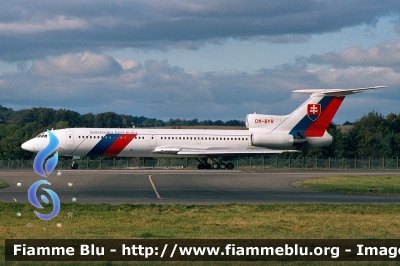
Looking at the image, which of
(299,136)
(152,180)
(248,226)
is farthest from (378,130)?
(248,226)

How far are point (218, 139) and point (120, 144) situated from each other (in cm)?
879

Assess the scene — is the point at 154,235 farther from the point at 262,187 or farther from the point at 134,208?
the point at 262,187

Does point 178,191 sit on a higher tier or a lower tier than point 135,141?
lower

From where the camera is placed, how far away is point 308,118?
59312 mm

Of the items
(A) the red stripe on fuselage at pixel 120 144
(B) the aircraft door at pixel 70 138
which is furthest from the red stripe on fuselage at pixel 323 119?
(B) the aircraft door at pixel 70 138

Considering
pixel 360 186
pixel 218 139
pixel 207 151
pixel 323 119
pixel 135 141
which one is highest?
pixel 323 119

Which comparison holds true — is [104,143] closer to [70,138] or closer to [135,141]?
[135,141]

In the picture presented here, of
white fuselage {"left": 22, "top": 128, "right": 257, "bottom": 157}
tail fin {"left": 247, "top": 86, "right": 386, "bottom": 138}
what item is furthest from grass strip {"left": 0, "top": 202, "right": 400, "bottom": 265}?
tail fin {"left": 247, "top": 86, "right": 386, "bottom": 138}

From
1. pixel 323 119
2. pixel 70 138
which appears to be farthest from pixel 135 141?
pixel 323 119

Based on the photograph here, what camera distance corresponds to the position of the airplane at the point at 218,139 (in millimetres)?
56406

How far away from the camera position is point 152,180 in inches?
1561

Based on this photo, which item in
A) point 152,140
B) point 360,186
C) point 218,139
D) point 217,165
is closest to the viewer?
point 360,186

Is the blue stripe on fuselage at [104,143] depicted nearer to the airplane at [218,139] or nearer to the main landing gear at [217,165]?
the airplane at [218,139]

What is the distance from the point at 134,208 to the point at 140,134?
3403 centimetres
